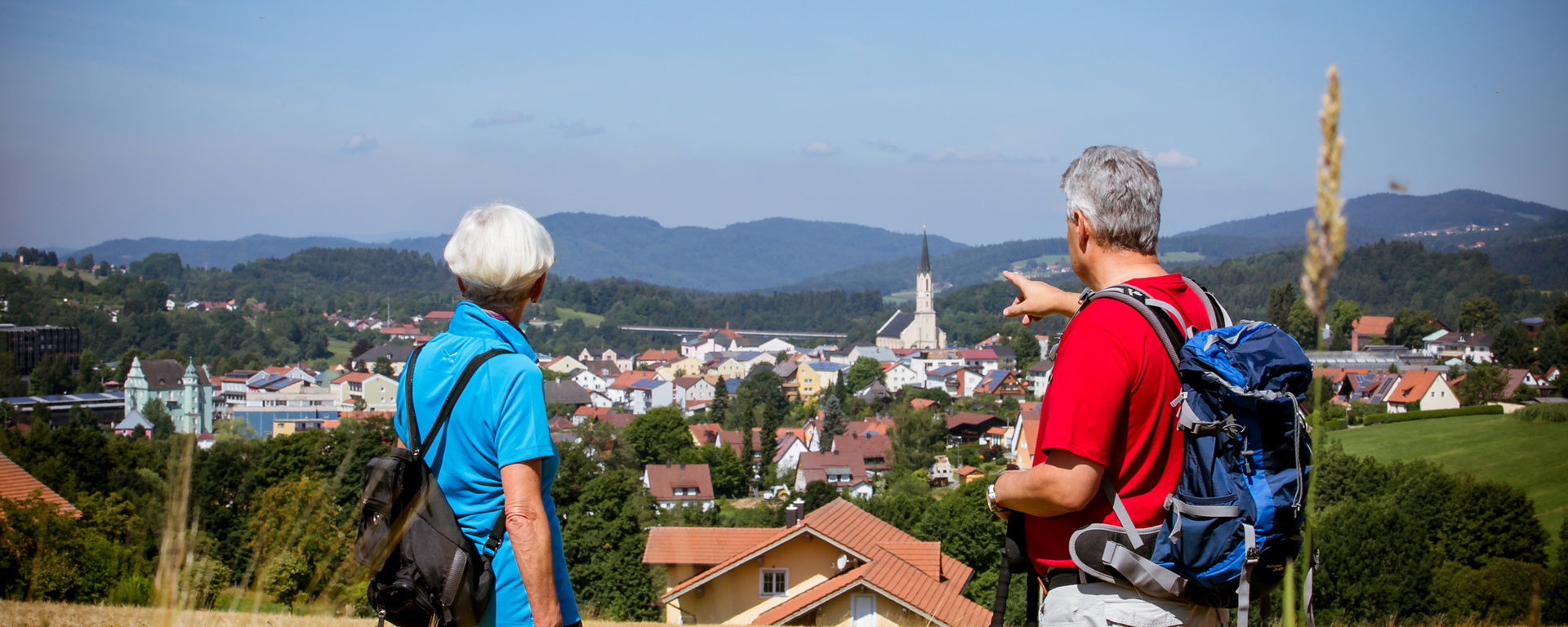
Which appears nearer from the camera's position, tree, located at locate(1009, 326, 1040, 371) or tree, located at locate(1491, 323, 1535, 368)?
tree, located at locate(1491, 323, 1535, 368)

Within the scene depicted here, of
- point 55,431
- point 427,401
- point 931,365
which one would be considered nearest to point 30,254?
point 55,431

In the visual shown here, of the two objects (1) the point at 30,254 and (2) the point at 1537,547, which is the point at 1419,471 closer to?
(2) the point at 1537,547

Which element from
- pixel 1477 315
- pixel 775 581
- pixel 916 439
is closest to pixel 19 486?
pixel 775 581

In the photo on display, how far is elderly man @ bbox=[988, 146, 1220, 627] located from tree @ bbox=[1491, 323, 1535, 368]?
4904cm

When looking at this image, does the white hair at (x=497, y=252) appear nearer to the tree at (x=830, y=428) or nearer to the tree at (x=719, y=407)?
the tree at (x=830, y=428)

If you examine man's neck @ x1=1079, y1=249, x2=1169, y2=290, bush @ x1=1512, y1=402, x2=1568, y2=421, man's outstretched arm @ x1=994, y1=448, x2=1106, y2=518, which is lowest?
bush @ x1=1512, y1=402, x2=1568, y2=421

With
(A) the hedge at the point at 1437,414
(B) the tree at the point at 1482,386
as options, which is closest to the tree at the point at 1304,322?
(A) the hedge at the point at 1437,414

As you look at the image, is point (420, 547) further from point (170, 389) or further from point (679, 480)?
point (170, 389)

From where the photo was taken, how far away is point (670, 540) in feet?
37.3

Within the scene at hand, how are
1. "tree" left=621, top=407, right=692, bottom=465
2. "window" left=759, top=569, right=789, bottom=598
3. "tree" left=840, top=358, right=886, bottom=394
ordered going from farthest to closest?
"tree" left=840, top=358, right=886, bottom=394
"tree" left=621, top=407, right=692, bottom=465
"window" left=759, top=569, right=789, bottom=598

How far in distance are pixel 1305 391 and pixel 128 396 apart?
5552cm

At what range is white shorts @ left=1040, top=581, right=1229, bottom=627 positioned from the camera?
135 cm

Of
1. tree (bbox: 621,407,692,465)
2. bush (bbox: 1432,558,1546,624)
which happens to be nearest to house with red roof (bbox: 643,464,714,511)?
tree (bbox: 621,407,692,465)

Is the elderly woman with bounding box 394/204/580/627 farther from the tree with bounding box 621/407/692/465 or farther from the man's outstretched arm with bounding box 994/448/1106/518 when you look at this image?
the tree with bounding box 621/407/692/465
